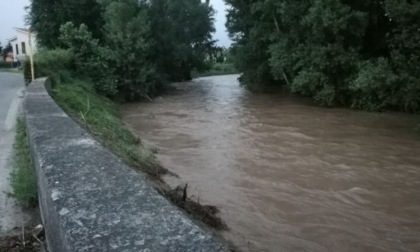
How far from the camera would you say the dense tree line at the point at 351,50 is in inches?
632

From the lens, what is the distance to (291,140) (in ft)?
42.1

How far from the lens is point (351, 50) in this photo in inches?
732

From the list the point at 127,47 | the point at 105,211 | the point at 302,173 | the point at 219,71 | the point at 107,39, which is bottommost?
the point at 219,71

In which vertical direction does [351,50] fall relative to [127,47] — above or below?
above

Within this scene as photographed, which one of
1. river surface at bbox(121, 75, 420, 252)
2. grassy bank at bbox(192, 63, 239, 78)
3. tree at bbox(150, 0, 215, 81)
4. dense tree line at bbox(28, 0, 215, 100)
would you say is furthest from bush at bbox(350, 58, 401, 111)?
grassy bank at bbox(192, 63, 239, 78)

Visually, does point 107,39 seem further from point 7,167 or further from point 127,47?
point 7,167

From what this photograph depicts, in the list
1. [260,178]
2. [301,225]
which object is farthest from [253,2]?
[301,225]

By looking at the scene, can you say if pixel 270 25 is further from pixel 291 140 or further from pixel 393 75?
pixel 291 140

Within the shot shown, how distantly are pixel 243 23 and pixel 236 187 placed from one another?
889 inches

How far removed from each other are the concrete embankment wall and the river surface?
275cm

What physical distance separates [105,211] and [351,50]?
17.7 metres

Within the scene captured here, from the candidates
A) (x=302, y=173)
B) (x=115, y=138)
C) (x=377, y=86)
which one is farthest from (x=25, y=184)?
(x=377, y=86)

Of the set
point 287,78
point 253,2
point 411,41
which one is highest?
point 253,2

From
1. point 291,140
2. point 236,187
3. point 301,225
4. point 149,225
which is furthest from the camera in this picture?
point 291,140
